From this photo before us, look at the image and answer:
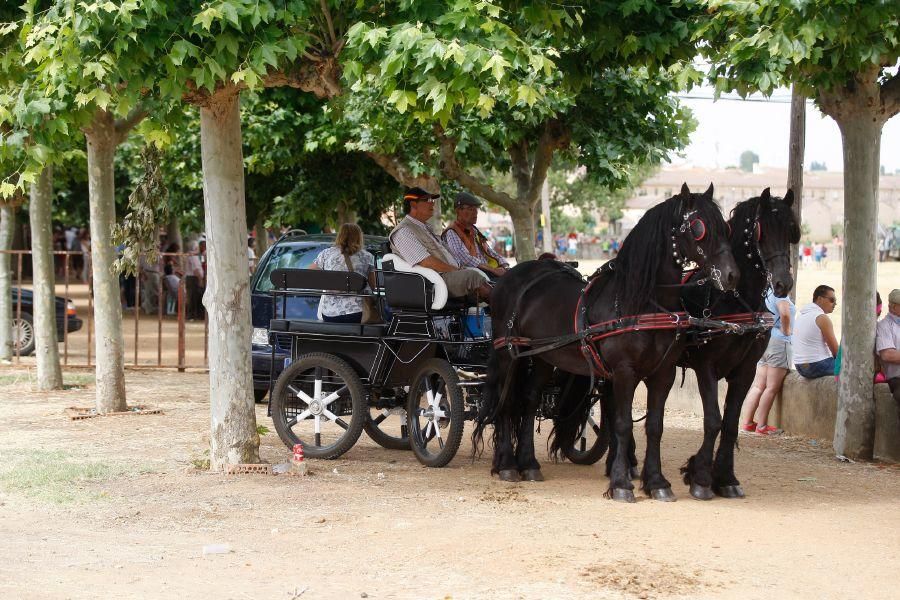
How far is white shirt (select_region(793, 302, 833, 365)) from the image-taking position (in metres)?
12.6

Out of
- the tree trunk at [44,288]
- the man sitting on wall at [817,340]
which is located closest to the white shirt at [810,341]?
the man sitting on wall at [817,340]

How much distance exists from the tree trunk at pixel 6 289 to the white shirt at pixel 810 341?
11274mm

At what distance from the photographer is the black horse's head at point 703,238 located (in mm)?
8414

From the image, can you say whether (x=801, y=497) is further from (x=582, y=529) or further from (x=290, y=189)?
(x=290, y=189)

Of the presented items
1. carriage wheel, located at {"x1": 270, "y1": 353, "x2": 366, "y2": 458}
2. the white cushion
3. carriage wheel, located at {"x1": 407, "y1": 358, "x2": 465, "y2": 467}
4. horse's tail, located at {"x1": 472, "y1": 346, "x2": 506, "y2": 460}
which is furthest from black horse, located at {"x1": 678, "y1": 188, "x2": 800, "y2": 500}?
carriage wheel, located at {"x1": 270, "y1": 353, "x2": 366, "y2": 458}

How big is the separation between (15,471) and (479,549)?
4.25 m

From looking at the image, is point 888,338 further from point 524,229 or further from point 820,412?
point 524,229

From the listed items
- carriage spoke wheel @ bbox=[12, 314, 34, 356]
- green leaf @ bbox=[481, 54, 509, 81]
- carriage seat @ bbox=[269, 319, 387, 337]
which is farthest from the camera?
carriage spoke wheel @ bbox=[12, 314, 34, 356]

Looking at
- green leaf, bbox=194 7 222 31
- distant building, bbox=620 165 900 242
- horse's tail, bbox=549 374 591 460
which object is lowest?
horse's tail, bbox=549 374 591 460

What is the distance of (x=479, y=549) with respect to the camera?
7348 mm

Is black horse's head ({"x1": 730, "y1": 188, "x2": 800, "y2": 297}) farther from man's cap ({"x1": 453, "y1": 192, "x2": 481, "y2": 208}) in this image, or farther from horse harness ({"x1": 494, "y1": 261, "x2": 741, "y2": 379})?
man's cap ({"x1": 453, "y1": 192, "x2": 481, "y2": 208})

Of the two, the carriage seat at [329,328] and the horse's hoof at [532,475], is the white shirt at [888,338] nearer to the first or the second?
the horse's hoof at [532,475]

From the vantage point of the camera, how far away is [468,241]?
10883 mm

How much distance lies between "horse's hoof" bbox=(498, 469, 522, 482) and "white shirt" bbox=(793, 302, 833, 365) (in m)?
4.18
